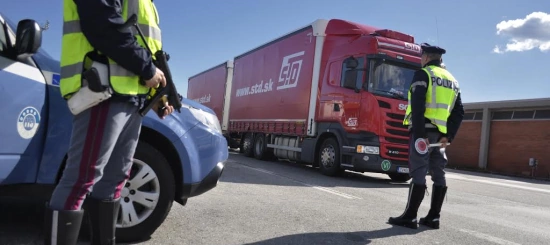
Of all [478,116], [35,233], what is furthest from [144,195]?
[478,116]

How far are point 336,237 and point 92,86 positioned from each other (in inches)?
109

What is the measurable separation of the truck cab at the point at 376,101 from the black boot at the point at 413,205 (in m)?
4.53

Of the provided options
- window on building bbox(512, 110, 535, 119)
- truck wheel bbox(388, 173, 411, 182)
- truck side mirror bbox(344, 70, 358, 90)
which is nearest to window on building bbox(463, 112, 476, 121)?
window on building bbox(512, 110, 535, 119)

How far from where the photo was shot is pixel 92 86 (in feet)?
6.43

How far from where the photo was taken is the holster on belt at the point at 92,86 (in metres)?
1.96

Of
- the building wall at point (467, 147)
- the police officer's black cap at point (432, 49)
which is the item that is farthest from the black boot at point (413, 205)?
the building wall at point (467, 147)

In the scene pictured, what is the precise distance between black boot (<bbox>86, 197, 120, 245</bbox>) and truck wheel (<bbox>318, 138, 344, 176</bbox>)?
7.75 metres

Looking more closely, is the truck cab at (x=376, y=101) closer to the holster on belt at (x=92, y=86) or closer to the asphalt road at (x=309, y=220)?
the asphalt road at (x=309, y=220)

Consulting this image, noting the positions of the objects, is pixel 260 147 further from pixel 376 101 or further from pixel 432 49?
pixel 432 49

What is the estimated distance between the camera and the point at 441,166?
4672 millimetres

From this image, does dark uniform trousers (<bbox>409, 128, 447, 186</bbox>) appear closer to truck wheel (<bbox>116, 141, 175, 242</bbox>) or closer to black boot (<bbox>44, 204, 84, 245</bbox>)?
truck wheel (<bbox>116, 141, 175, 242</bbox>)

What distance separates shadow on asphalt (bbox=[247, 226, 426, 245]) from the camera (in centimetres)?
375

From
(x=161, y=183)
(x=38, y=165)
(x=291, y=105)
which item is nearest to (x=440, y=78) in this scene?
(x=161, y=183)

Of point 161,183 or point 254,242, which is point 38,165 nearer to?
point 161,183
